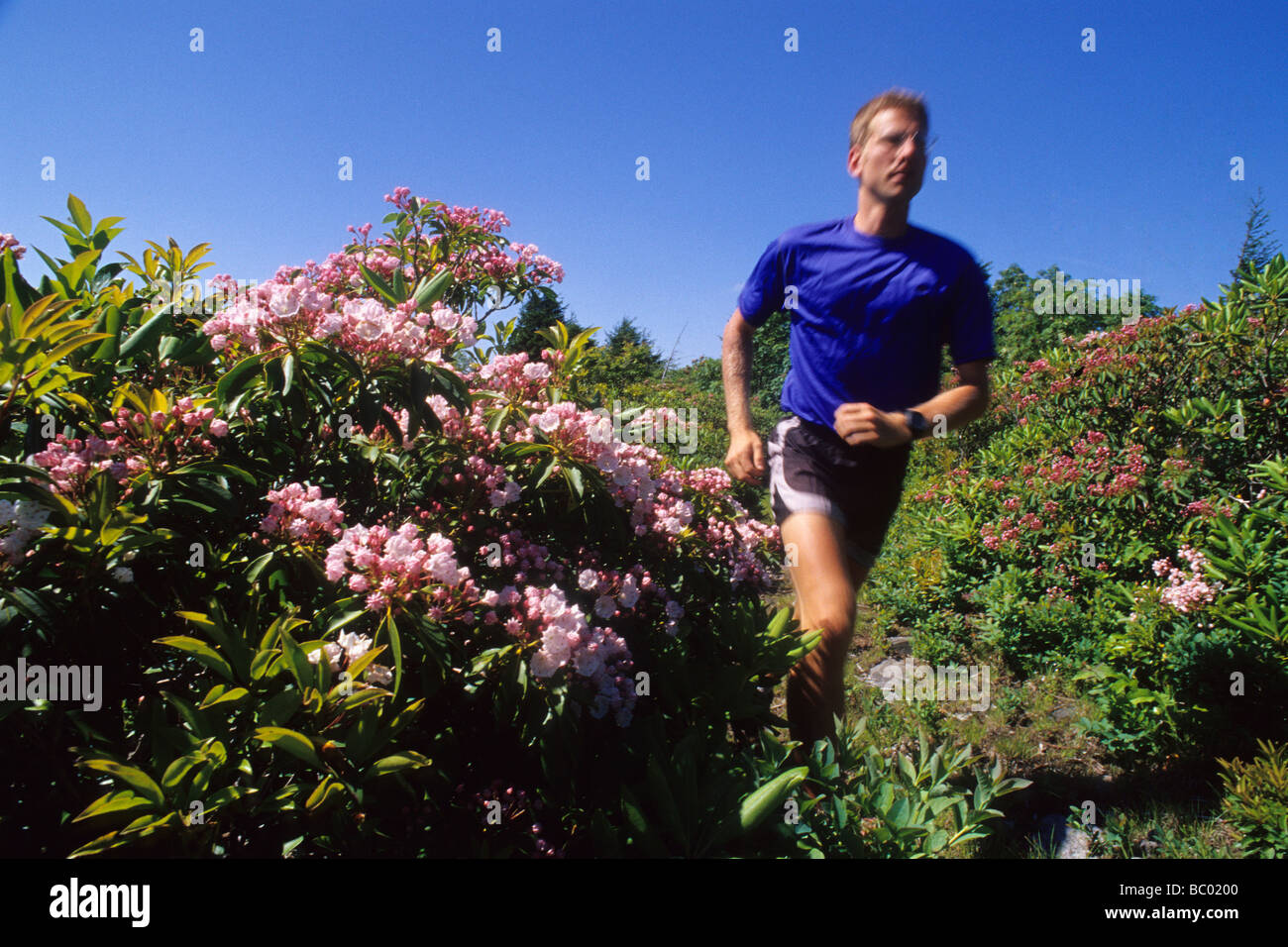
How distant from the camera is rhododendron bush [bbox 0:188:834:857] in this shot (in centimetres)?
136

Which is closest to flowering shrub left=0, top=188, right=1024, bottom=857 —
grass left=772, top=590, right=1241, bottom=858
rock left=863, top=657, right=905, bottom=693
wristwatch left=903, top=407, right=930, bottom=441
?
wristwatch left=903, top=407, right=930, bottom=441

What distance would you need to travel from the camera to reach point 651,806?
5.43 ft

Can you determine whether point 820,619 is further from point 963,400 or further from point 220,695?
point 220,695

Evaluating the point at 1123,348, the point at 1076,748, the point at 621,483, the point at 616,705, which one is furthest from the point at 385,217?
the point at 1123,348

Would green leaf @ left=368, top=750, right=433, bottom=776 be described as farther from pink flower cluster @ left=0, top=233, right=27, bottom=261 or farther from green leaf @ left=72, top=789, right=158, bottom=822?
pink flower cluster @ left=0, top=233, right=27, bottom=261

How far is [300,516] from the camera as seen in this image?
1.61 m

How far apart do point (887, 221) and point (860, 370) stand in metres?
0.57

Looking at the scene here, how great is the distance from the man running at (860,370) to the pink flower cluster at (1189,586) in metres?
1.39

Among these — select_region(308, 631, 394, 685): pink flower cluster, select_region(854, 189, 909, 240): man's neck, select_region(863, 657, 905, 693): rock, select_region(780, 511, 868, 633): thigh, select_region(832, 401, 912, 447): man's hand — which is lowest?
select_region(863, 657, 905, 693): rock

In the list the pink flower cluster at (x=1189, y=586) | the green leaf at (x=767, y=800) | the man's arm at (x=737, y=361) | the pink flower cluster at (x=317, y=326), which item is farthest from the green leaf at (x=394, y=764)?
the pink flower cluster at (x=1189, y=586)

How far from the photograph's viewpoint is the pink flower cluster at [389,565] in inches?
57.5
